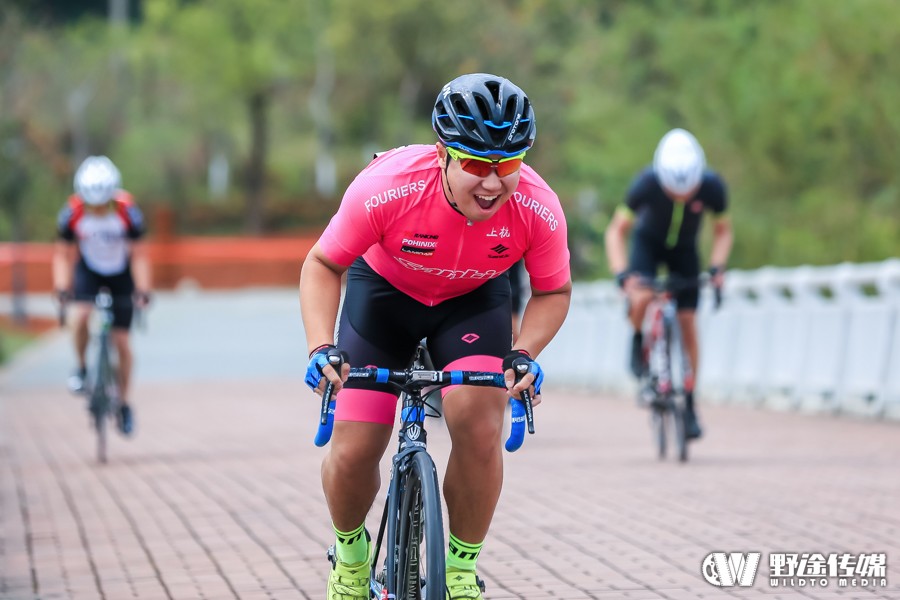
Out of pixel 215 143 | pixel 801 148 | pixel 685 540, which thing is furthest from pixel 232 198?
pixel 685 540

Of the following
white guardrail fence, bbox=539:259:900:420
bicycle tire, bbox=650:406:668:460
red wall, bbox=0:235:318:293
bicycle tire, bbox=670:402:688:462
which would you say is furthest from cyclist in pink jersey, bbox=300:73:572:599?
red wall, bbox=0:235:318:293

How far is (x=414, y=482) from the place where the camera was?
197 inches

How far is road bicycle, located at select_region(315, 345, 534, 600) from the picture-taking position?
4.77 meters

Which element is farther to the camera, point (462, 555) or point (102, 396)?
point (102, 396)

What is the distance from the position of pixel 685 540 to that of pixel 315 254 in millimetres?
3078

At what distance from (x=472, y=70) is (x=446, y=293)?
5796 cm

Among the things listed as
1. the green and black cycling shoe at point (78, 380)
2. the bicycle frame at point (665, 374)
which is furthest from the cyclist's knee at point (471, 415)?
the green and black cycling shoe at point (78, 380)

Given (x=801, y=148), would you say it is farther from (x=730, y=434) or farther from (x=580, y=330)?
(x=730, y=434)

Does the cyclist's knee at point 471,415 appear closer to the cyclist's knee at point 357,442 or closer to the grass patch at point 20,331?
the cyclist's knee at point 357,442

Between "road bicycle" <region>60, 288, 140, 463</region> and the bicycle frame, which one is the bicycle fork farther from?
"road bicycle" <region>60, 288, 140, 463</region>

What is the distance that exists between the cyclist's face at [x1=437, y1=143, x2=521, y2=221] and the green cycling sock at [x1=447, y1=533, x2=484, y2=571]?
3.49ft

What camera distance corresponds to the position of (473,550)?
212 inches
